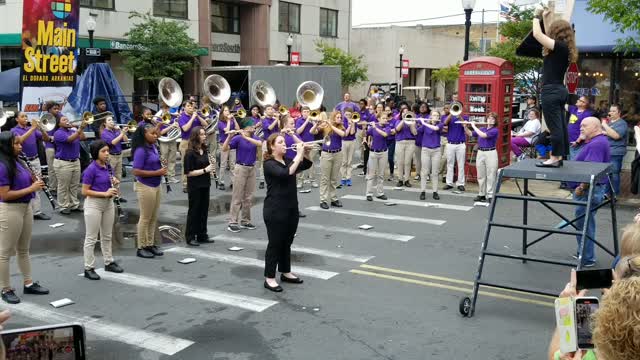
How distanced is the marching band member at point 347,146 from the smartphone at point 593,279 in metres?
10.8

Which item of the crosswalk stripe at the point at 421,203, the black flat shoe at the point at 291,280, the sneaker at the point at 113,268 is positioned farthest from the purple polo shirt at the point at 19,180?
the crosswalk stripe at the point at 421,203

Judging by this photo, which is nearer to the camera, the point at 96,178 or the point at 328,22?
the point at 96,178

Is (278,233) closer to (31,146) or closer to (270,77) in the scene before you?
(31,146)

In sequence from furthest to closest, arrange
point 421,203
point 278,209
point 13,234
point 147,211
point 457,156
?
1. point 457,156
2. point 421,203
3. point 147,211
4. point 278,209
5. point 13,234

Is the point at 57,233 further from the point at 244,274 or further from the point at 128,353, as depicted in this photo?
the point at 128,353

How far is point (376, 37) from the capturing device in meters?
49.8

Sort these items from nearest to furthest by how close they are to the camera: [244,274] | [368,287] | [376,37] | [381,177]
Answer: [368,287], [244,274], [381,177], [376,37]

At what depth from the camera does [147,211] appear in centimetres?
948

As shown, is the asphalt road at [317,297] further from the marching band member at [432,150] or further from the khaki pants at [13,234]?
the marching band member at [432,150]

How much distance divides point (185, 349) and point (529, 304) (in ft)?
13.7

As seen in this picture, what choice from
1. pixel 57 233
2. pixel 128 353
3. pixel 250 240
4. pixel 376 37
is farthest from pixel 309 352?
pixel 376 37

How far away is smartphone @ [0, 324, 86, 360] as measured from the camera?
109 inches

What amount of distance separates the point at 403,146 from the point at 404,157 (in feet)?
1.10

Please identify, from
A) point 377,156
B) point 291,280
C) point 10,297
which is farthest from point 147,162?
point 377,156
